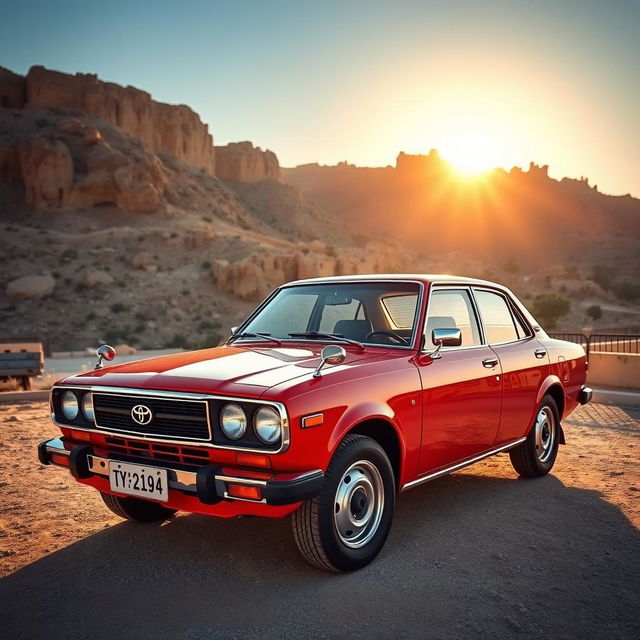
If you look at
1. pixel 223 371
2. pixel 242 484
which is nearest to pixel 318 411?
pixel 242 484

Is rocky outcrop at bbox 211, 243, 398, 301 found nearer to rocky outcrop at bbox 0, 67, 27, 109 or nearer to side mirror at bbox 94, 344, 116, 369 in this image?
side mirror at bbox 94, 344, 116, 369

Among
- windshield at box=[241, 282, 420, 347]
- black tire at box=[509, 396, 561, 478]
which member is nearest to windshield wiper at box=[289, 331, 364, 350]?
windshield at box=[241, 282, 420, 347]

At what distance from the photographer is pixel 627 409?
31.4 feet

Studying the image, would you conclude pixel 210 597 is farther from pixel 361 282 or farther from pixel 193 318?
pixel 193 318

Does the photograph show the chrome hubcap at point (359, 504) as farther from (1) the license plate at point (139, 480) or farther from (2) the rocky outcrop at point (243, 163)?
(2) the rocky outcrop at point (243, 163)

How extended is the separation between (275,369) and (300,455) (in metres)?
0.63

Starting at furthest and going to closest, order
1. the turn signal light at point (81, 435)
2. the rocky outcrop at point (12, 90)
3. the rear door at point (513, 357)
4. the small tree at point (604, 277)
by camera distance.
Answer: the rocky outcrop at point (12, 90)
the small tree at point (604, 277)
the rear door at point (513, 357)
the turn signal light at point (81, 435)

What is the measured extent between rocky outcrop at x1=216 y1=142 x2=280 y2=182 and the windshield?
3491 inches

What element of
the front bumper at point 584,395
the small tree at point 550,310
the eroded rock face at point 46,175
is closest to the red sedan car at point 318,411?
the front bumper at point 584,395

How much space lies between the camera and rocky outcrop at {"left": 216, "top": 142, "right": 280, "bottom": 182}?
91.1 meters

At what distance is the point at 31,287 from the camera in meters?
37.3

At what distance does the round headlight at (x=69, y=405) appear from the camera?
409 centimetres

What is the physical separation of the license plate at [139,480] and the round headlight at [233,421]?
0.44 meters

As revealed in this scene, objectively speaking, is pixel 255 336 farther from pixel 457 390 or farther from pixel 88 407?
pixel 457 390
